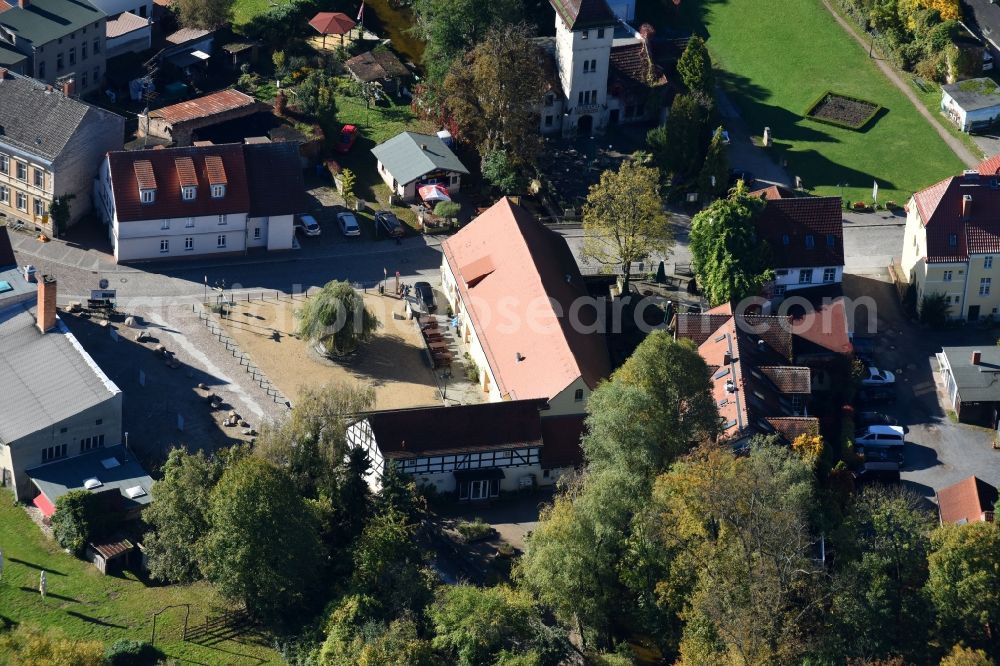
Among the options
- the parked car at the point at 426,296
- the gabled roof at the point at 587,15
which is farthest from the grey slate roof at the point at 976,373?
the gabled roof at the point at 587,15

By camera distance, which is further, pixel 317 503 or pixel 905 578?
pixel 317 503

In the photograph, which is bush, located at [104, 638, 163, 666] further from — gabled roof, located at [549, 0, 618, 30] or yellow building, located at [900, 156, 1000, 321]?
Result: gabled roof, located at [549, 0, 618, 30]

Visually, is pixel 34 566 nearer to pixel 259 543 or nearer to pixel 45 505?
pixel 45 505

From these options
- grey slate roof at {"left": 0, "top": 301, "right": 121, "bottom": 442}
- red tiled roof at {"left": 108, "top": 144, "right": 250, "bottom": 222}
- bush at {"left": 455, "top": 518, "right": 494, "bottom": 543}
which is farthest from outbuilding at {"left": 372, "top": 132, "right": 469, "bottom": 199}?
bush at {"left": 455, "top": 518, "right": 494, "bottom": 543}

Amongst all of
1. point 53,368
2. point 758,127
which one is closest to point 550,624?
point 53,368

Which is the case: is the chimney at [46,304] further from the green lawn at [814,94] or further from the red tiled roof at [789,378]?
the green lawn at [814,94]

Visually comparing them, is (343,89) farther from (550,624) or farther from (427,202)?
(550,624)
